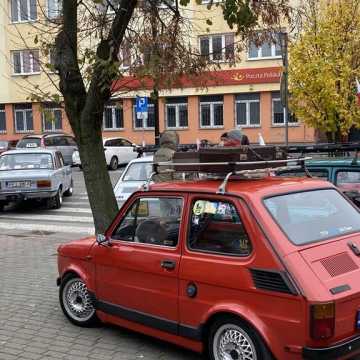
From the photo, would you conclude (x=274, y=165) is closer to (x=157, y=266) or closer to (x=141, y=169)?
(x=157, y=266)

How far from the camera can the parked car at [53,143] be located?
28.7 m

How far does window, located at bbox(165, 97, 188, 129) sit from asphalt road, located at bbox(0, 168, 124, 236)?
19187 mm

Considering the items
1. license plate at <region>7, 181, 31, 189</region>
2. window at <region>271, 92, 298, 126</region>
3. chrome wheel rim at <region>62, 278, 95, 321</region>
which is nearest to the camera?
chrome wheel rim at <region>62, 278, 95, 321</region>

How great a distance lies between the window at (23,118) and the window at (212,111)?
12461 millimetres

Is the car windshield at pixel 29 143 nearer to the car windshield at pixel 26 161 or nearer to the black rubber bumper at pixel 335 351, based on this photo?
the car windshield at pixel 26 161

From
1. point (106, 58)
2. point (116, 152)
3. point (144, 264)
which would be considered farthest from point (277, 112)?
point (144, 264)

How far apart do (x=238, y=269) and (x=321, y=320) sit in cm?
72

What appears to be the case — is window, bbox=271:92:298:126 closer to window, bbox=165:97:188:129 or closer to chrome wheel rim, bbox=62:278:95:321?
window, bbox=165:97:188:129

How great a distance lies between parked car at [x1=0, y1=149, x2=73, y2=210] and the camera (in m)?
15.1

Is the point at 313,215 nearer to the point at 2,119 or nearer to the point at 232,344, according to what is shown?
the point at 232,344

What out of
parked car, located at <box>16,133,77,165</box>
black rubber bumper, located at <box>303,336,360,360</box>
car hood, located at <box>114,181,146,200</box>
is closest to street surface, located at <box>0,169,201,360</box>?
car hood, located at <box>114,181,146,200</box>

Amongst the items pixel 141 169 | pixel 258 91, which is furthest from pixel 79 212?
pixel 258 91

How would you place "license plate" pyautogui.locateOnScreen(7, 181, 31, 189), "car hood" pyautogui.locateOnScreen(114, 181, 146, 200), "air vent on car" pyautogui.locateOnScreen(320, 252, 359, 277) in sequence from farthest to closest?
"license plate" pyautogui.locateOnScreen(7, 181, 31, 189)
"car hood" pyautogui.locateOnScreen(114, 181, 146, 200)
"air vent on car" pyautogui.locateOnScreen(320, 252, 359, 277)

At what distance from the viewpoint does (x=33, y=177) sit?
49.8 ft
